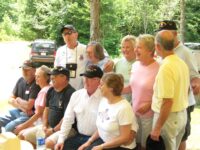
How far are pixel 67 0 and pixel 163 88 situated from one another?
743 inches

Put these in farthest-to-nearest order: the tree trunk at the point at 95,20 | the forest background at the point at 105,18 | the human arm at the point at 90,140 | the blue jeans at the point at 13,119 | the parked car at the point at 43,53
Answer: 1. the forest background at the point at 105,18
2. the parked car at the point at 43,53
3. the tree trunk at the point at 95,20
4. the blue jeans at the point at 13,119
5. the human arm at the point at 90,140

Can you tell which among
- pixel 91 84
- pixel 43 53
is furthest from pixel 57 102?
pixel 43 53

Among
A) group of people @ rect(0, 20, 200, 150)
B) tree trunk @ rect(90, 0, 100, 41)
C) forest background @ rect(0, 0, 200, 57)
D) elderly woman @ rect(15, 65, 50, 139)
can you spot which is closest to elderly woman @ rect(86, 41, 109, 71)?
group of people @ rect(0, 20, 200, 150)

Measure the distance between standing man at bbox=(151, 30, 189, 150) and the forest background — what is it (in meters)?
17.2

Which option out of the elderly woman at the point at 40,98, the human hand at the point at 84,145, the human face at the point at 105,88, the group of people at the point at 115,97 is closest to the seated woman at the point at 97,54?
the group of people at the point at 115,97

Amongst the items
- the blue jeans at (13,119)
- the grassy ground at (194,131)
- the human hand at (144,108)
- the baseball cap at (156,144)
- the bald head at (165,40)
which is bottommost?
the grassy ground at (194,131)

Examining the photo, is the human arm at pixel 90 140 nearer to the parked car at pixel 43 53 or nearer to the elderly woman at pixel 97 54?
the elderly woman at pixel 97 54

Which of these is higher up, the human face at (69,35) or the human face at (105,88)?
the human face at (69,35)

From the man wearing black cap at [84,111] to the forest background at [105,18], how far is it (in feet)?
54.5

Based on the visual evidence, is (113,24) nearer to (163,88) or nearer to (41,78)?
(41,78)

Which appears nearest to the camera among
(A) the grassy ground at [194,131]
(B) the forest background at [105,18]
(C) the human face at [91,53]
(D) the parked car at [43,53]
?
(C) the human face at [91,53]

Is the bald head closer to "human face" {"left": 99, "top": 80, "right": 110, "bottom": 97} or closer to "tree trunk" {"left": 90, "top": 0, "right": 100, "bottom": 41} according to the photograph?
"human face" {"left": 99, "top": 80, "right": 110, "bottom": 97}

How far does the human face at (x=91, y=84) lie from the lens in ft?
11.4

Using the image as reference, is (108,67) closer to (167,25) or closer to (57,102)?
(57,102)
